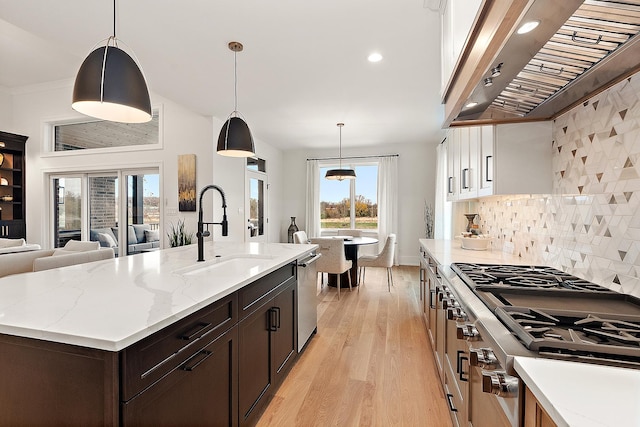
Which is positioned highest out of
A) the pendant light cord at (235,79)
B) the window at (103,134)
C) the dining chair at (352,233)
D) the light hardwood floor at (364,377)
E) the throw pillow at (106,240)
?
the pendant light cord at (235,79)

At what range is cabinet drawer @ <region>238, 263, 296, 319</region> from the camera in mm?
1527

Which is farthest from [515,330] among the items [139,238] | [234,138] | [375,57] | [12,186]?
[12,186]

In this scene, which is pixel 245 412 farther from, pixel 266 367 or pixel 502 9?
pixel 502 9

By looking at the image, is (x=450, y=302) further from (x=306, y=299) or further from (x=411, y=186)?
(x=411, y=186)

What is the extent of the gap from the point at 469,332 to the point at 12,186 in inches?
285

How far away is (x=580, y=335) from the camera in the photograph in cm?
86

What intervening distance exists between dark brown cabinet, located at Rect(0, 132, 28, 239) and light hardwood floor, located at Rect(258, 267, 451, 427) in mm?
5555

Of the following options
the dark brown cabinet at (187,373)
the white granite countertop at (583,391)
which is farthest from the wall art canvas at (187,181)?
the white granite countertop at (583,391)

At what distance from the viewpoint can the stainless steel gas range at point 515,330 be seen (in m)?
0.76

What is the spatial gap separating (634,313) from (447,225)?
3.97m

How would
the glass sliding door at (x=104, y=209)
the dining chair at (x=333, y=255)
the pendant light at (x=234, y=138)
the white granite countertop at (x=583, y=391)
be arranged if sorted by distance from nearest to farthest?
the white granite countertop at (x=583, y=391) < the pendant light at (x=234, y=138) < the dining chair at (x=333, y=255) < the glass sliding door at (x=104, y=209)

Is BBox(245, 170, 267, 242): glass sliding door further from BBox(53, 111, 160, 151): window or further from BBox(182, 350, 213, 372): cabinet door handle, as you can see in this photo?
BBox(182, 350, 213, 372): cabinet door handle

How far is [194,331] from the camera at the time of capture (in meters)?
1.15

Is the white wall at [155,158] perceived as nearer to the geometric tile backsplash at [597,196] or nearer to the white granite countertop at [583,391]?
the geometric tile backsplash at [597,196]
